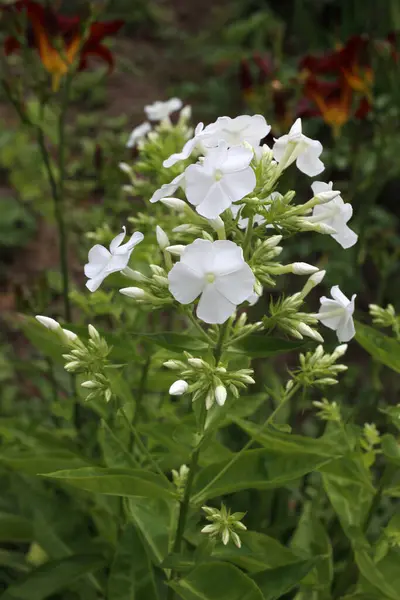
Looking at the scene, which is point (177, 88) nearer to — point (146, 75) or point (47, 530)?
point (146, 75)

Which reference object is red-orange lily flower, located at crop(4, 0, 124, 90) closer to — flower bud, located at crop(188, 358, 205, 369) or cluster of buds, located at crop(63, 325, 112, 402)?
cluster of buds, located at crop(63, 325, 112, 402)

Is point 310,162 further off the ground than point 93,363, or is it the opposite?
point 310,162

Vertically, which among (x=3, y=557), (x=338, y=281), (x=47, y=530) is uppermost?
(x=338, y=281)

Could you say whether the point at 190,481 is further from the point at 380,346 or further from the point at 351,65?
the point at 351,65

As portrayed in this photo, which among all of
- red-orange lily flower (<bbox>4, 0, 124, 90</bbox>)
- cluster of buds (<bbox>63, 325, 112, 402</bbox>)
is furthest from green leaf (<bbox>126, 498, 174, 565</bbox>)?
red-orange lily flower (<bbox>4, 0, 124, 90</bbox>)

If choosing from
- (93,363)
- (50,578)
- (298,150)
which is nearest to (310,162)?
(298,150)

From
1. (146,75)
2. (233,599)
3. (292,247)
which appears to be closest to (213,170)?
(233,599)
